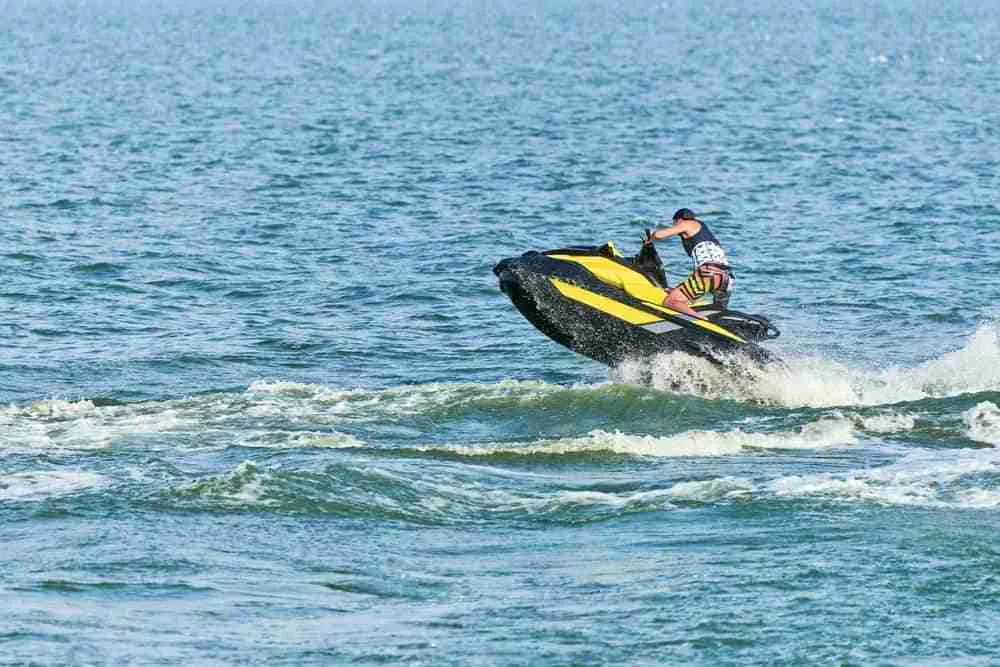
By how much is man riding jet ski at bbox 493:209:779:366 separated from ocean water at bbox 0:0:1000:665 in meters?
0.27

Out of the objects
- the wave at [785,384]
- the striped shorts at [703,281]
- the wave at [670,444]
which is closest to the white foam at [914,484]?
the wave at [670,444]

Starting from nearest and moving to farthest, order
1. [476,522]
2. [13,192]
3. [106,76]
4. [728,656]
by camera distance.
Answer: [728,656] → [476,522] → [13,192] → [106,76]

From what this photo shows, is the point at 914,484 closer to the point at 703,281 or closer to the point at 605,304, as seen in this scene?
the point at 605,304

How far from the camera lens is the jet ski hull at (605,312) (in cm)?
1828

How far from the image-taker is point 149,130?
44.3 m

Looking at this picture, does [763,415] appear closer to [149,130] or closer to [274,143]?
[274,143]

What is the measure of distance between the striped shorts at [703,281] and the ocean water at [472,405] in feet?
2.37

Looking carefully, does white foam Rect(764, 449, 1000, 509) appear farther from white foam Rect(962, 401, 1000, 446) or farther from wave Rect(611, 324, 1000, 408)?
wave Rect(611, 324, 1000, 408)

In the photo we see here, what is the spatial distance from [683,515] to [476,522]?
1522mm

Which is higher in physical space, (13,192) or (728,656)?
(13,192)

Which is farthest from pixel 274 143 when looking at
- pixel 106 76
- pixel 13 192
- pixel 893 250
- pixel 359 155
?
pixel 106 76

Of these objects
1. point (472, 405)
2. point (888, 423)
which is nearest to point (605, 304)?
point (472, 405)

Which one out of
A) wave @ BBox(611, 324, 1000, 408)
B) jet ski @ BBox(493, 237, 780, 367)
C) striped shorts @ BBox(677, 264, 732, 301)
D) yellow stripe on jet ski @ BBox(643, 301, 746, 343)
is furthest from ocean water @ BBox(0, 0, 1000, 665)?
striped shorts @ BBox(677, 264, 732, 301)

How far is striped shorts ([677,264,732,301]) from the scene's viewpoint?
1875 centimetres
